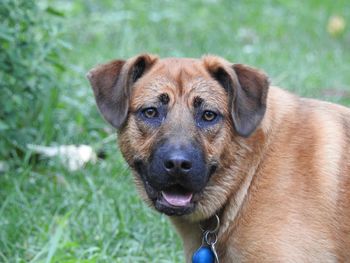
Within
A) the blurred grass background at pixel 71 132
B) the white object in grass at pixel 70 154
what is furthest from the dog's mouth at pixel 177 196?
the white object in grass at pixel 70 154

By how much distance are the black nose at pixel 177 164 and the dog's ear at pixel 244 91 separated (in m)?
0.41

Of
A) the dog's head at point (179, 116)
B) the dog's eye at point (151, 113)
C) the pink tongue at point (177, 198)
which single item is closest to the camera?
the dog's head at point (179, 116)

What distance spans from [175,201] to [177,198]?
0.03 metres

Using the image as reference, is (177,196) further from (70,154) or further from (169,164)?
(70,154)

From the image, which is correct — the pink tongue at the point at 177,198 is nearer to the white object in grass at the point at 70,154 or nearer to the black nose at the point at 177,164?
the black nose at the point at 177,164

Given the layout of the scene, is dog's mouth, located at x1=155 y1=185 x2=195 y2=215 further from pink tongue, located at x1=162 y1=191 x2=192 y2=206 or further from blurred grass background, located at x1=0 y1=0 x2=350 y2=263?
blurred grass background, located at x1=0 y1=0 x2=350 y2=263

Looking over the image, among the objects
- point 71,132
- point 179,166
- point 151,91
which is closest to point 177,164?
point 179,166

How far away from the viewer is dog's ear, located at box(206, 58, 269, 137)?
5.16 m

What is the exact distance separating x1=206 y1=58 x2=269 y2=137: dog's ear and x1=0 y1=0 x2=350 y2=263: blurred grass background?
1306 mm

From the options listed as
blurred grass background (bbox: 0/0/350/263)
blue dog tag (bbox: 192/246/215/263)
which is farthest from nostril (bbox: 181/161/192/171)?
blurred grass background (bbox: 0/0/350/263)

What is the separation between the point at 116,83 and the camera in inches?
213

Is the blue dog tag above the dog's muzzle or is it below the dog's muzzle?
below

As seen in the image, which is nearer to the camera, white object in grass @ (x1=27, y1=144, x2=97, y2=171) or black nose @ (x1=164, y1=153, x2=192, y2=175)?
black nose @ (x1=164, y1=153, x2=192, y2=175)

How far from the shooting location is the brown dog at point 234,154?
198 inches
